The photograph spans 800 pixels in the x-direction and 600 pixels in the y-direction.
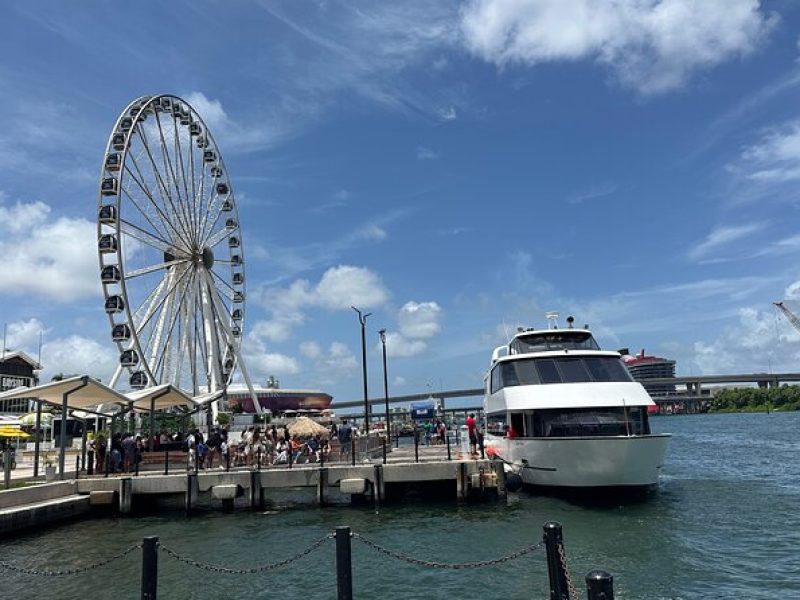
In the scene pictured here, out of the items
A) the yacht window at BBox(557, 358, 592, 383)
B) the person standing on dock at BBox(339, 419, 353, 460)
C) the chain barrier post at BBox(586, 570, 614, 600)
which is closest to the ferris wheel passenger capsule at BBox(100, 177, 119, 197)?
the person standing on dock at BBox(339, 419, 353, 460)

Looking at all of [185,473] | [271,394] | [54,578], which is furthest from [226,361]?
[271,394]

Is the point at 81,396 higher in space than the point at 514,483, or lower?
higher

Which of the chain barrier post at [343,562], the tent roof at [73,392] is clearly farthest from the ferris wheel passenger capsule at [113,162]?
the chain barrier post at [343,562]

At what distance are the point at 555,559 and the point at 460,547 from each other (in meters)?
10.3

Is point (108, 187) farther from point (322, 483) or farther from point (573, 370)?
point (573, 370)

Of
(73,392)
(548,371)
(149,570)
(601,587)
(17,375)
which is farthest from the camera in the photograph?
(17,375)

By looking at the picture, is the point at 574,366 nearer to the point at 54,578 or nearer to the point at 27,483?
the point at 54,578

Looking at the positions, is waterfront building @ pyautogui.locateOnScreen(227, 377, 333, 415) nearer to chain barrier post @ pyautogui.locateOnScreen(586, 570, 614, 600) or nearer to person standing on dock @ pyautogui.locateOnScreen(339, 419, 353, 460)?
person standing on dock @ pyautogui.locateOnScreen(339, 419, 353, 460)

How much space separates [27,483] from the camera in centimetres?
2680

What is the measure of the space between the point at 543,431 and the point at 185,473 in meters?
14.6

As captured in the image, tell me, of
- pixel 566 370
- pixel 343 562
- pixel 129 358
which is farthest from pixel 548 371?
pixel 129 358

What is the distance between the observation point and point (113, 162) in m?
44.4

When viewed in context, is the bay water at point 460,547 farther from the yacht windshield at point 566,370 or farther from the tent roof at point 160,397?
the tent roof at point 160,397

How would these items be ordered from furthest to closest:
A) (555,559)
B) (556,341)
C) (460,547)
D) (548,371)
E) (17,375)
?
1. (17,375)
2. (556,341)
3. (548,371)
4. (460,547)
5. (555,559)
